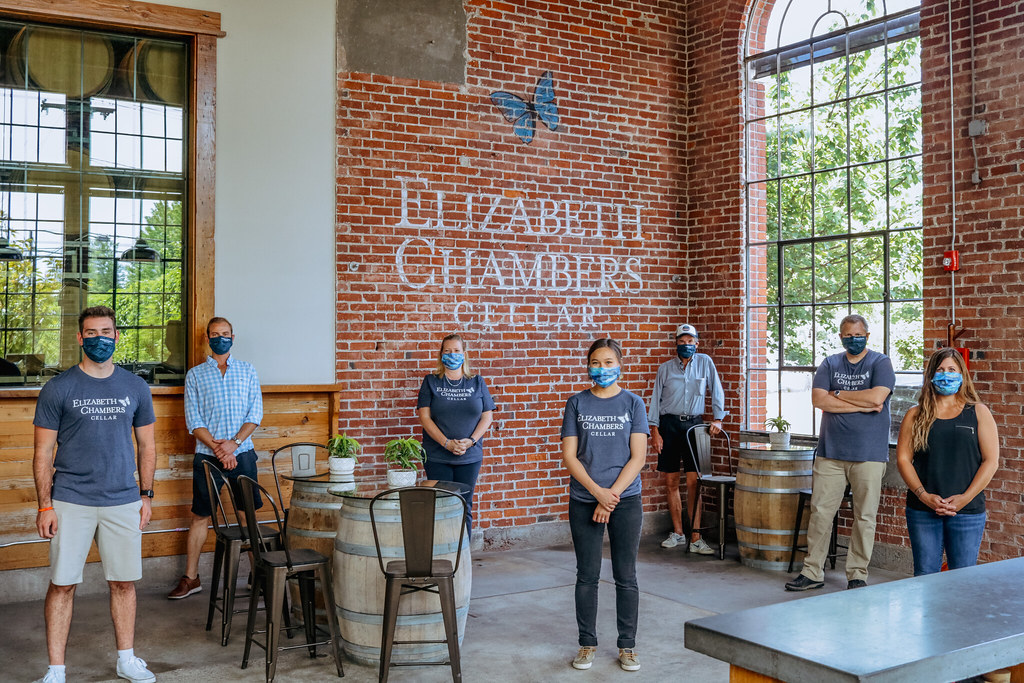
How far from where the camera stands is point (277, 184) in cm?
657

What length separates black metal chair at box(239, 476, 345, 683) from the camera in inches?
171

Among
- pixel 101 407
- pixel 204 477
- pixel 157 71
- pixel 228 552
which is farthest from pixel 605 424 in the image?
pixel 157 71

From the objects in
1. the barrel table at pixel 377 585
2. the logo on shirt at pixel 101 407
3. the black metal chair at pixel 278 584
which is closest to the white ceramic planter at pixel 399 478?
the barrel table at pixel 377 585

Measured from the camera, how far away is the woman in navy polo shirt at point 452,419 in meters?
6.18

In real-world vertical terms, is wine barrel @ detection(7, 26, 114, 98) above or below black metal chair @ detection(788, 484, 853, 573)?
above

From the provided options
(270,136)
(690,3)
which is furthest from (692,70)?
(270,136)

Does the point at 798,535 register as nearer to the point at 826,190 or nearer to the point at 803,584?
the point at 803,584

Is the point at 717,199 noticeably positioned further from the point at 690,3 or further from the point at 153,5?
the point at 153,5

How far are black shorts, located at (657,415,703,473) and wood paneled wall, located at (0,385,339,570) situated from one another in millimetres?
2656

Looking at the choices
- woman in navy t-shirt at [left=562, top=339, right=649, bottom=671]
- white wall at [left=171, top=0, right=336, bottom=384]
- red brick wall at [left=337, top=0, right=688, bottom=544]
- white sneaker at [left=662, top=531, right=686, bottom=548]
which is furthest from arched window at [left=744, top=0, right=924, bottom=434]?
white wall at [left=171, top=0, right=336, bottom=384]

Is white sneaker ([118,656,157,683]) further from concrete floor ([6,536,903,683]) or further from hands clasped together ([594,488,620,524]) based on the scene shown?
hands clasped together ([594,488,620,524])

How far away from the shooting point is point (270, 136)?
6570mm

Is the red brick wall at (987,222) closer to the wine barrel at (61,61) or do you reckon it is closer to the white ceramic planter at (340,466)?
the white ceramic planter at (340,466)

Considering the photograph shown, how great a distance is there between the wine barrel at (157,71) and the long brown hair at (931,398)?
4997 millimetres
